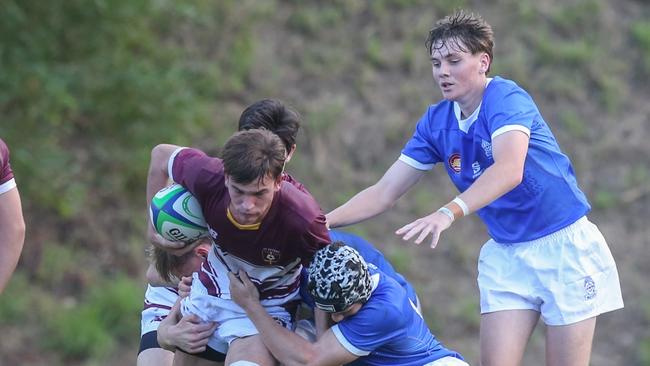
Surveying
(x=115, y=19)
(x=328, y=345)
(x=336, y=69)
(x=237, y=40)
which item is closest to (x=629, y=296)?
(x=336, y=69)

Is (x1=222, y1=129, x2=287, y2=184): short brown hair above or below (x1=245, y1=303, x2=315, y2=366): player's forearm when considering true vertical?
above

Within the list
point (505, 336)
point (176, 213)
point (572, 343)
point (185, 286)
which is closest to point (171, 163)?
point (176, 213)

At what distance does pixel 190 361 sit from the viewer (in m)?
4.64

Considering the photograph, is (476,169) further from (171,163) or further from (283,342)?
(171,163)

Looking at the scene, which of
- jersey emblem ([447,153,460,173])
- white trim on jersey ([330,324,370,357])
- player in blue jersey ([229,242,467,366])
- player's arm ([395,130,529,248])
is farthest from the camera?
jersey emblem ([447,153,460,173])

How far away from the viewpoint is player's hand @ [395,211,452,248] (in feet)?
12.9

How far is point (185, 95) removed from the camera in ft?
28.7

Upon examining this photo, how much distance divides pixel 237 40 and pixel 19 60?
189cm

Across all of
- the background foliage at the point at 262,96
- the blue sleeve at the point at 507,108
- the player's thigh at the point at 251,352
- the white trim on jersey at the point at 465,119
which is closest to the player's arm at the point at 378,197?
the white trim on jersey at the point at 465,119

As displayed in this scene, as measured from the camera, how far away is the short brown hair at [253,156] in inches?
156

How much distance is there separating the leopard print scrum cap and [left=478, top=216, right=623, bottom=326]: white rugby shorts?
84 centimetres

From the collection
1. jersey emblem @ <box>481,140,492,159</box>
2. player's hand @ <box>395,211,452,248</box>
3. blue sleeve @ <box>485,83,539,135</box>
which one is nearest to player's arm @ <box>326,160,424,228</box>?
jersey emblem @ <box>481,140,492,159</box>

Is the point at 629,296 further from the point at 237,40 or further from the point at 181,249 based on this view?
A: the point at 181,249

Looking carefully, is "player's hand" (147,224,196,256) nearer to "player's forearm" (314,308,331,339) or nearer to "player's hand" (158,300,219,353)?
"player's hand" (158,300,219,353)
